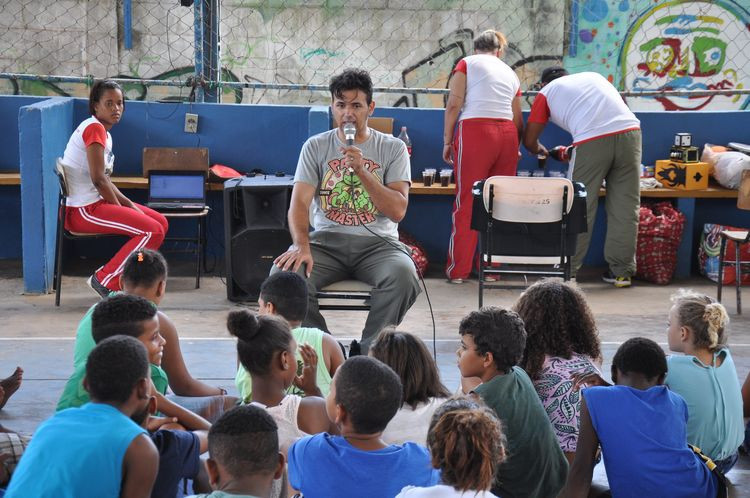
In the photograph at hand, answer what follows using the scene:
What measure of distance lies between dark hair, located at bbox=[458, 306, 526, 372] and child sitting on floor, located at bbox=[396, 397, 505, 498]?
2.39ft

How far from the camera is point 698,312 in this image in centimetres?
366

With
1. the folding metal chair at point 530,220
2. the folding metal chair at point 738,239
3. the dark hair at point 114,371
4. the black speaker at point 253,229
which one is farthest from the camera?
the black speaker at point 253,229

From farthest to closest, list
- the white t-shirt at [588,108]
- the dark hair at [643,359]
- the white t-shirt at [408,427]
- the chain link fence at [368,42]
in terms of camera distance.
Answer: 1. the chain link fence at [368,42]
2. the white t-shirt at [588,108]
3. the dark hair at [643,359]
4. the white t-shirt at [408,427]

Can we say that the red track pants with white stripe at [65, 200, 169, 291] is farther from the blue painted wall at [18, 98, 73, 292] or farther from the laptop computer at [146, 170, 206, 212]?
the laptop computer at [146, 170, 206, 212]

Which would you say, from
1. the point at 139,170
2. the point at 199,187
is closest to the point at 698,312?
the point at 199,187

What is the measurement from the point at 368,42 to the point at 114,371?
9.70 m

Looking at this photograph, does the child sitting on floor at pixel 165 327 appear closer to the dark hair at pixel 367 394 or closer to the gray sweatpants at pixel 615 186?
the dark hair at pixel 367 394

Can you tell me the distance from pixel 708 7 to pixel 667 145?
499cm

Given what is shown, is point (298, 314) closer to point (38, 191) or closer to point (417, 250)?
point (38, 191)

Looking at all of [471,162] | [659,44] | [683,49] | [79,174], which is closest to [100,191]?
[79,174]

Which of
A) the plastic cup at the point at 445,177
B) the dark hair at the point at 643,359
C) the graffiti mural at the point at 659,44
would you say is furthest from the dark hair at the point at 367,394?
the graffiti mural at the point at 659,44

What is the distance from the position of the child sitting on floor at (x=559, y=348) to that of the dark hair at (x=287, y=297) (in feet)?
2.59

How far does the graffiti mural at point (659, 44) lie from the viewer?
40.3 ft

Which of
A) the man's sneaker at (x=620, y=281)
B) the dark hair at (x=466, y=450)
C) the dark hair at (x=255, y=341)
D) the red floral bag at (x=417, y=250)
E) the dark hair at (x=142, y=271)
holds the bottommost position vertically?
the man's sneaker at (x=620, y=281)
